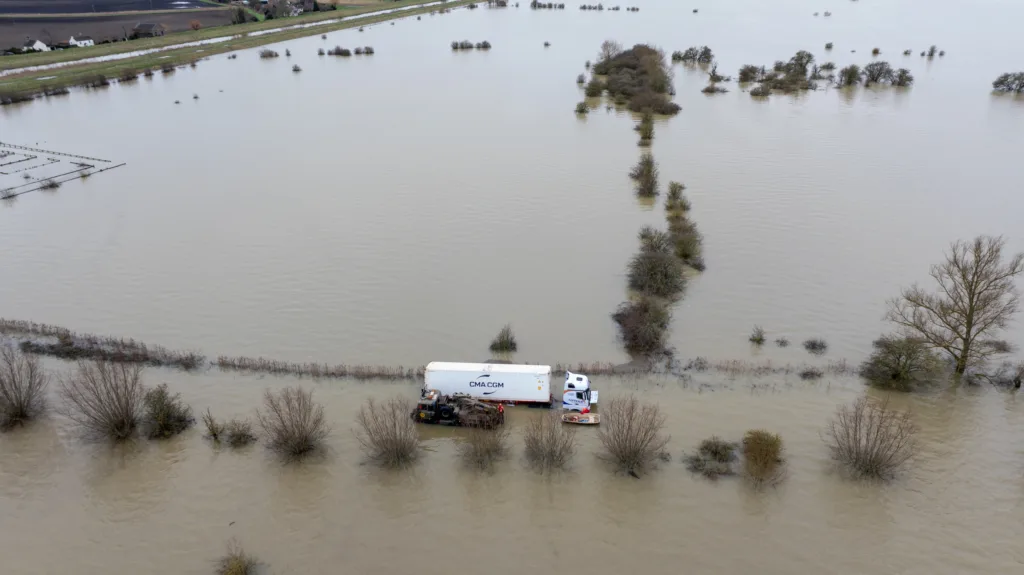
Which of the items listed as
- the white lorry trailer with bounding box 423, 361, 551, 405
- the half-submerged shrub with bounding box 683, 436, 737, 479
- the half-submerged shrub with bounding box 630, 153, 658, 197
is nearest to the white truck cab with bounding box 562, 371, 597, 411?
the white lorry trailer with bounding box 423, 361, 551, 405

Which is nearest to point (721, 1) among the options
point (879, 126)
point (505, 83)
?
point (505, 83)

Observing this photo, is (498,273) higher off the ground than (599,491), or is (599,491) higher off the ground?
(498,273)

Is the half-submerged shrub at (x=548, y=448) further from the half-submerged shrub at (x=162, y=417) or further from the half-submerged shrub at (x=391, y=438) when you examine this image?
the half-submerged shrub at (x=162, y=417)

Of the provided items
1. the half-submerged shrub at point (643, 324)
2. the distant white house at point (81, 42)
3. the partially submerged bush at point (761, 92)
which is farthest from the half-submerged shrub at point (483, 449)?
the distant white house at point (81, 42)

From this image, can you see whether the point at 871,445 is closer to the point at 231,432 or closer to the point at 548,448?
the point at 548,448

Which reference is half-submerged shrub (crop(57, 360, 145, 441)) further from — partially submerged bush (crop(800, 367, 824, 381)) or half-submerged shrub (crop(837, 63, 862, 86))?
half-submerged shrub (crop(837, 63, 862, 86))

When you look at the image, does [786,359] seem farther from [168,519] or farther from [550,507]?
[168,519]

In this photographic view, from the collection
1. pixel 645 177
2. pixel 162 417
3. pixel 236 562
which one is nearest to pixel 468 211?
pixel 645 177
